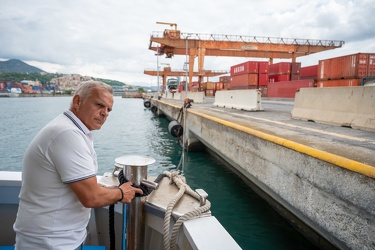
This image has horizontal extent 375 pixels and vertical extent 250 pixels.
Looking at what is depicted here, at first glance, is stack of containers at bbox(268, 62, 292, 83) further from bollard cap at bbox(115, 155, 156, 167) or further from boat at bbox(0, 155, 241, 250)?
bollard cap at bbox(115, 155, 156, 167)

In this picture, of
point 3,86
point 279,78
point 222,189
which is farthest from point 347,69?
point 3,86

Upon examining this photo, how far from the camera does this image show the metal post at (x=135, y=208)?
1912 millimetres

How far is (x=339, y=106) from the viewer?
6.02m

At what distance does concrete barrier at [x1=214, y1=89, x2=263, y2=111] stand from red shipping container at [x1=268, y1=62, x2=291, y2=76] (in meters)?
17.1

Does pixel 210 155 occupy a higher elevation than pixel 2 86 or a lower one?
lower

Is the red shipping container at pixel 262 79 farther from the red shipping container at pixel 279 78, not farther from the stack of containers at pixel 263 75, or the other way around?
the red shipping container at pixel 279 78

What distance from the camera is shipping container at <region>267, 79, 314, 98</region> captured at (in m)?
21.1

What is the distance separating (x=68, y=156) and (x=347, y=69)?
19.4 metres

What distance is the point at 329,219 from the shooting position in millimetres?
2662

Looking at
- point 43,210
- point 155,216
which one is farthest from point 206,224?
point 43,210

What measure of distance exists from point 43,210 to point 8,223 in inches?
59.9

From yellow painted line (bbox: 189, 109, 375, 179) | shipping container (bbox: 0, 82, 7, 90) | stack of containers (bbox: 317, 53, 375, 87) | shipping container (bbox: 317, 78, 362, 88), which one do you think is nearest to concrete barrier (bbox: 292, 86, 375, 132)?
yellow painted line (bbox: 189, 109, 375, 179)

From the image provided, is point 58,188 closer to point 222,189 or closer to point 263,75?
point 222,189

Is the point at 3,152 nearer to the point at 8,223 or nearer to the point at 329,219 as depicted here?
the point at 8,223
